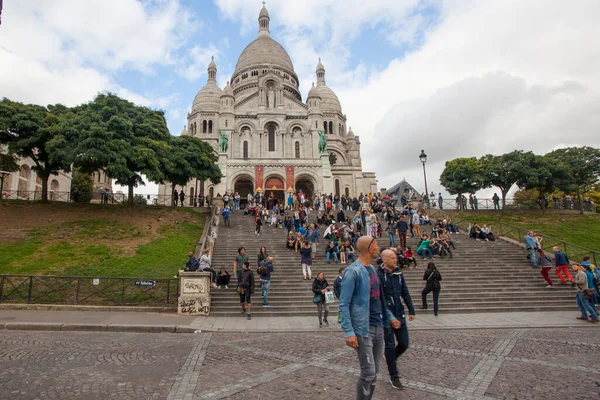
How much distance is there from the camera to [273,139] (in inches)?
1762

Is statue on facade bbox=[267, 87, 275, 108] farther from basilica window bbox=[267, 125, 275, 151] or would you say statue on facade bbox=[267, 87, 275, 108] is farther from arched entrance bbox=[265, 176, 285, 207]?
arched entrance bbox=[265, 176, 285, 207]

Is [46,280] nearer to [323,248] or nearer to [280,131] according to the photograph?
[323,248]

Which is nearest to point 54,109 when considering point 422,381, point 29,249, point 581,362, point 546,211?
point 29,249

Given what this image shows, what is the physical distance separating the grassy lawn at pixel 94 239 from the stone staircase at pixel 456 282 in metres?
2.76

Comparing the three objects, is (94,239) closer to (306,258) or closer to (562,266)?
(306,258)

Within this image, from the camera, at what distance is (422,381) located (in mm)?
5074

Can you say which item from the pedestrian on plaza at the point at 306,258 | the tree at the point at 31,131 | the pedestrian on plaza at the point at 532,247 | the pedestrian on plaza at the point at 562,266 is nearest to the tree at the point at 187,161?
the tree at the point at 31,131

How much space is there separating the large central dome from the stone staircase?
154 feet

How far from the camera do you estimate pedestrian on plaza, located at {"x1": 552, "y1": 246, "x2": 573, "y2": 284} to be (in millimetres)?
13109

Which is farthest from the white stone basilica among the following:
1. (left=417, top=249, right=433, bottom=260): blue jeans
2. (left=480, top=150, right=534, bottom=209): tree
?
(left=417, top=249, right=433, bottom=260): blue jeans

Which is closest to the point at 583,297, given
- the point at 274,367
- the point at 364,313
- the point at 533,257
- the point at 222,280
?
the point at 533,257

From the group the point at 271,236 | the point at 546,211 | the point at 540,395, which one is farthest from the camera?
the point at 546,211

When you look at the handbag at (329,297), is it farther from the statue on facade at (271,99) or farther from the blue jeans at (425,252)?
the statue on facade at (271,99)

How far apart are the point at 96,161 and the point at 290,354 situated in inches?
733
